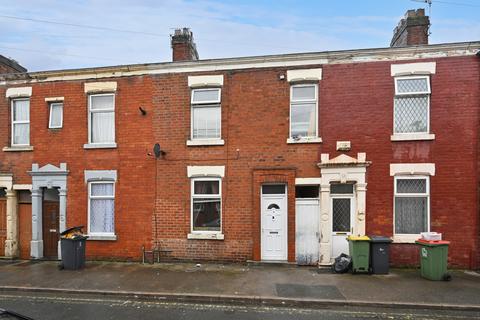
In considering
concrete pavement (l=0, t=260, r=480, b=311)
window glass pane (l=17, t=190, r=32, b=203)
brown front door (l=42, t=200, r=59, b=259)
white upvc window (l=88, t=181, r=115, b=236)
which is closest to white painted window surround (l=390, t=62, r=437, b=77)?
concrete pavement (l=0, t=260, r=480, b=311)

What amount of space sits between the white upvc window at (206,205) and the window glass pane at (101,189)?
2.93 metres

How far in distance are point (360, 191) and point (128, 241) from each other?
298 inches

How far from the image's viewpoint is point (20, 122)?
11.3 meters

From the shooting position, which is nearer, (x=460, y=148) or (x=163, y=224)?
(x=460, y=148)

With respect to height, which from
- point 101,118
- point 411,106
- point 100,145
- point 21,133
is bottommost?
point 100,145

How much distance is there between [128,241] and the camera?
10.4 metres

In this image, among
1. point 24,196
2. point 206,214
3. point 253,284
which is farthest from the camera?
point 24,196

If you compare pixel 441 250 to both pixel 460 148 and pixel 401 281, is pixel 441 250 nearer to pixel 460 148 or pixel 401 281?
pixel 401 281

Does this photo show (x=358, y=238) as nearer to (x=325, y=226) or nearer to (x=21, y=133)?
(x=325, y=226)

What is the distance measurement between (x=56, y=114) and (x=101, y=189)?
319 centimetres

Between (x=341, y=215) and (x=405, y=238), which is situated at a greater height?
(x=341, y=215)

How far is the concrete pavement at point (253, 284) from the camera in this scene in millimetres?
6820

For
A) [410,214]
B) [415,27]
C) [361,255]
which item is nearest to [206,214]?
[361,255]

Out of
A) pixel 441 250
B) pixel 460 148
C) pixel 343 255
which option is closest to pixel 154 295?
pixel 343 255
